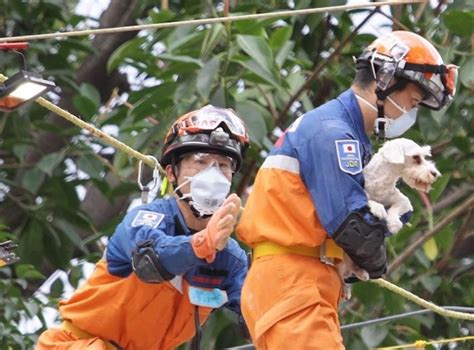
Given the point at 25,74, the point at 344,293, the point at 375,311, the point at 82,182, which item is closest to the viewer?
the point at 25,74

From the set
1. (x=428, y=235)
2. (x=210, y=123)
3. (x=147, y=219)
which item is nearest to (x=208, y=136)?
(x=210, y=123)

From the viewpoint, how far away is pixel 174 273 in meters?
6.90

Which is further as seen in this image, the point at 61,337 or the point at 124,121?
the point at 124,121

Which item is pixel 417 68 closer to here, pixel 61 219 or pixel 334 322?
pixel 334 322

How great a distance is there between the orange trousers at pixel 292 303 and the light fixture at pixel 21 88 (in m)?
0.84

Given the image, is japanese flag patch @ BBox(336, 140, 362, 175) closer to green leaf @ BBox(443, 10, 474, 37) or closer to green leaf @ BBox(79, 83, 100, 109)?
green leaf @ BBox(443, 10, 474, 37)

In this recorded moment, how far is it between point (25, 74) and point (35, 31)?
397 centimetres

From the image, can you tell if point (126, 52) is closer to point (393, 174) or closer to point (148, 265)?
point (148, 265)

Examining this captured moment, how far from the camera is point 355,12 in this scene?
9.71m

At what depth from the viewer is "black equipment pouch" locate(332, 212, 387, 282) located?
6.54 meters

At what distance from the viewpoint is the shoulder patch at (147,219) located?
701 cm

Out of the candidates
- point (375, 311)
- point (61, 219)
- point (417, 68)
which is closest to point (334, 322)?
point (417, 68)

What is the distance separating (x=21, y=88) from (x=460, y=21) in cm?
292

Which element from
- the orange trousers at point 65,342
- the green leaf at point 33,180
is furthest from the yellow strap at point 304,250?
the green leaf at point 33,180
